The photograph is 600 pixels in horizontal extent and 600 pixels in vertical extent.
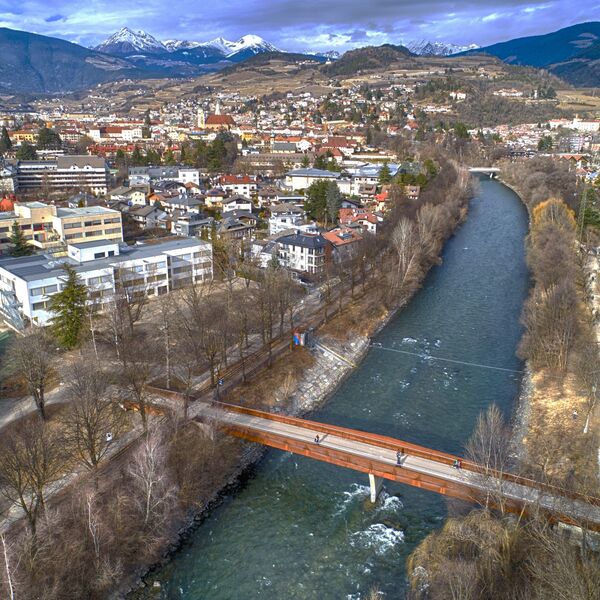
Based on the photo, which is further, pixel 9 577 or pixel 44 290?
pixel 44 290

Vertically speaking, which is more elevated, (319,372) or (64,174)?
(64,174)

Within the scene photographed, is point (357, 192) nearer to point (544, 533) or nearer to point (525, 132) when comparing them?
point (544, 533)

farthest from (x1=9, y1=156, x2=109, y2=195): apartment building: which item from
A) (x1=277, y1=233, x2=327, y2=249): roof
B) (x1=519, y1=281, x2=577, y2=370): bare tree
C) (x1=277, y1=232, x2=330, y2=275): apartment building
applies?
(x1=519, y1=281, x2=577, y2=370): bare tree

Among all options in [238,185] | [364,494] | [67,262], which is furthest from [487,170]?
[364,494]

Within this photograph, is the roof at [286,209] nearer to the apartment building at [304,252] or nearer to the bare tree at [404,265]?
the apartment building at [304,252]

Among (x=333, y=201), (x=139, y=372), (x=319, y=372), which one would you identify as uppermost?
(x=333, y=201)

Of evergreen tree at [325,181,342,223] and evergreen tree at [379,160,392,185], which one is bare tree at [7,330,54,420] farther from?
evergreen tree at [379,160,392,185]

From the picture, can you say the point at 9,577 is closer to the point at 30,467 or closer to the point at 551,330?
the point at 30,467
